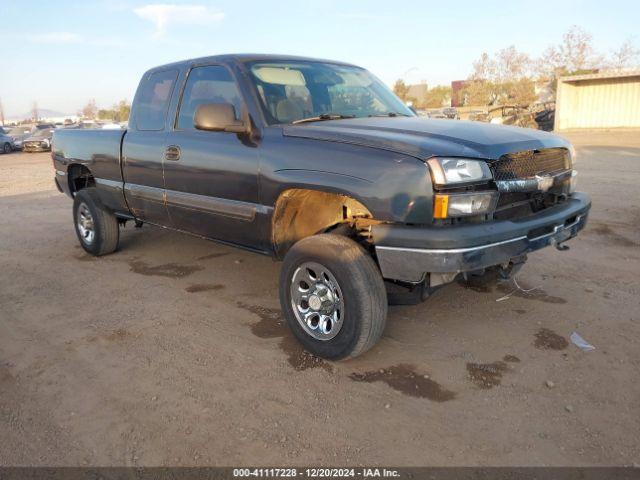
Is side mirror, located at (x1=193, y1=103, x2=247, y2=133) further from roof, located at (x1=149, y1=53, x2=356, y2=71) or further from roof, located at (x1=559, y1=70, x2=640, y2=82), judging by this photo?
roof, located at (x1=559, y1=70, x2=640, y2=82)

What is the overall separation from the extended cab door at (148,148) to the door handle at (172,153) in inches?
2.7

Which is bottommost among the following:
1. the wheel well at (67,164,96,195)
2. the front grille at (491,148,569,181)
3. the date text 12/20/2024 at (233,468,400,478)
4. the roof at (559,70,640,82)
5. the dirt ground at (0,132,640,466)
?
the date text 12/20/2024 at (233,468,400,478)

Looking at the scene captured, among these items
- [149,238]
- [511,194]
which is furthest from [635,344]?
[149,238]

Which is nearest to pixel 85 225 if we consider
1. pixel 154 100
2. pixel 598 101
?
pixel 154 100

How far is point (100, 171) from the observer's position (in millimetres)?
5379

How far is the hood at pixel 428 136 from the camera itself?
287 cm

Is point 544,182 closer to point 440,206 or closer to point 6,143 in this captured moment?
point 440,206

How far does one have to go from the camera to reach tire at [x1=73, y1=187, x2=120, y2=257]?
5598 millimetres

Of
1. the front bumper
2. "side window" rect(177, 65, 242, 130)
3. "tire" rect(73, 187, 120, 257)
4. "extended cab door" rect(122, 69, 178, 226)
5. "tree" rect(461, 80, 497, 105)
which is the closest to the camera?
the front bumper

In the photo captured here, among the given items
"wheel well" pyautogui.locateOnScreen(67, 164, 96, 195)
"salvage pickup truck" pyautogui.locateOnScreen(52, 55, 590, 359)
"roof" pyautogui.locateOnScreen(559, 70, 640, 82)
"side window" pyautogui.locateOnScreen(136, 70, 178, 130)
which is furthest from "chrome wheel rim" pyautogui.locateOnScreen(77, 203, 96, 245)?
"roof" pyautogui.locateOnScreen(559, 70, 640, 82)

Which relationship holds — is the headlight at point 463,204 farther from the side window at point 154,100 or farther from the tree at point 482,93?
the tree at point 482,93

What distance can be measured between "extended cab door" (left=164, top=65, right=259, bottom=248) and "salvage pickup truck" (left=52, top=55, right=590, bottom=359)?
1 centimetres

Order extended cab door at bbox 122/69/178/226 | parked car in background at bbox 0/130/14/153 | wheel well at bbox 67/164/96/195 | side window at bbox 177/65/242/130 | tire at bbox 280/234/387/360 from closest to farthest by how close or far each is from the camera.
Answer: tire at bbox 280/234/387/360 < side window at bbox 177/65/242/130 < extended cab door at bbox 122/69/178/226 < wheel well at bbox 67/164/96/195 < parked car in background at bbox 0/130/14/153

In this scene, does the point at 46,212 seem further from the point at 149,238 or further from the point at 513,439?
the point at 513,439
